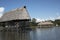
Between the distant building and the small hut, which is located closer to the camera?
the small hut

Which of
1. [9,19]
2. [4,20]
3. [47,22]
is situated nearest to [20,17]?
[9,19]

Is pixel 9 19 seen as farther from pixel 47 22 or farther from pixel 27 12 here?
pixel 47 22

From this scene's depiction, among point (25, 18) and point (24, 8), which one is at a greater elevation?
point (24, 8)

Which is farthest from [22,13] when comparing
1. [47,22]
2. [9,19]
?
[47,22]

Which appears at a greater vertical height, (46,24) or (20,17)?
(20,17)

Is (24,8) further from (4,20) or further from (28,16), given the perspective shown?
(4,20)

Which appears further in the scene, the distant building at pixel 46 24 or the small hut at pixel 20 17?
the distant building at pixel 46 24

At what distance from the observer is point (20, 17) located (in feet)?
50.5

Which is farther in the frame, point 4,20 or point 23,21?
point 4,20

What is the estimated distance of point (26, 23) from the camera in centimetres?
1639

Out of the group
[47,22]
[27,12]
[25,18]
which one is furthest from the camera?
[47,22]

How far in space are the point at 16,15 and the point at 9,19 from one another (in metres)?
1.18

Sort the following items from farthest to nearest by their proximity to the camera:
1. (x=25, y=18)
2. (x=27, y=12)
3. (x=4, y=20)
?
1. (x=4, y=20)
2. (x=27, y=12)
3. (x=25, y=18)

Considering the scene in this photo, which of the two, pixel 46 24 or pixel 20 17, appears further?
pixel 46 24
